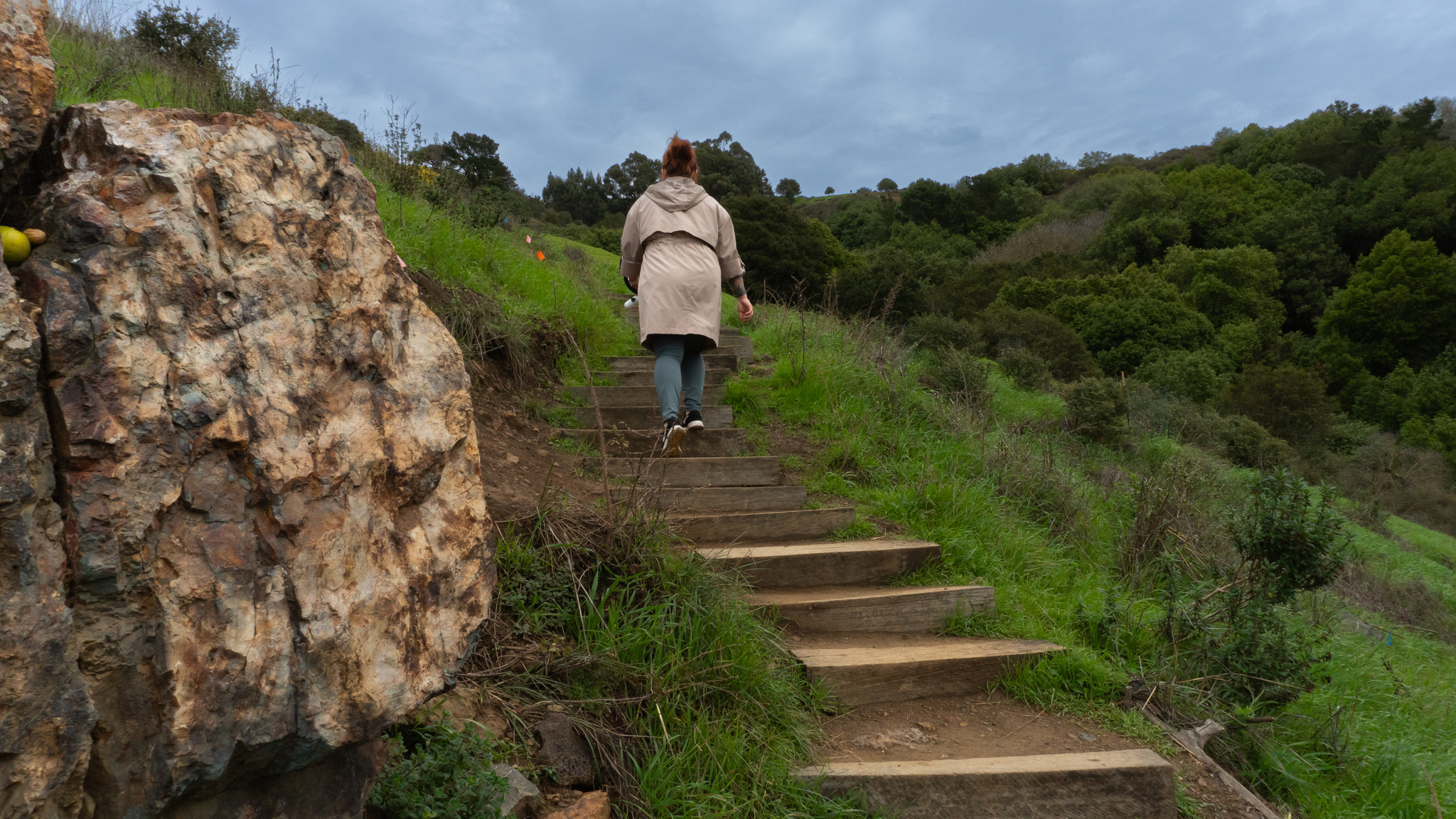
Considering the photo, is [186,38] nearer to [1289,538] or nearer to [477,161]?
[477,161]

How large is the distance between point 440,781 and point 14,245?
1.53 meters

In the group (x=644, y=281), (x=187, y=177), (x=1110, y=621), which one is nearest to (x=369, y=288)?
(x=187, y=177)

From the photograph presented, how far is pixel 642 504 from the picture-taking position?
3244 millimetres

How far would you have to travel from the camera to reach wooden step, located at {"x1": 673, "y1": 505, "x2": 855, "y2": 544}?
4376mm

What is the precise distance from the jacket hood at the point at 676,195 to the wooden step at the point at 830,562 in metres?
2.07

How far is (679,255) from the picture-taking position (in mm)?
4715

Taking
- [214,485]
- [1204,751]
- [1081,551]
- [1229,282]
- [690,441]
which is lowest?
[1204,751]

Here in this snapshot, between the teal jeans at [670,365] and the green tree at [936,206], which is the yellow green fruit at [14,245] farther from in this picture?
the green tree at [936,206]

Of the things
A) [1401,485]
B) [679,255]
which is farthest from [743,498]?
[1401,485]

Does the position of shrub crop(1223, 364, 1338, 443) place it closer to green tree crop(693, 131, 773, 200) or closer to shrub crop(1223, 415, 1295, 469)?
shrub crop(1223, 415, 1295, 469)

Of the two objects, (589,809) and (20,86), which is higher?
(20,86)

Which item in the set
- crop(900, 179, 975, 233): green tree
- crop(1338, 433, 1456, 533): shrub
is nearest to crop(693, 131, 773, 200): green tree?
crop(900, 179, 975, 233): green tree

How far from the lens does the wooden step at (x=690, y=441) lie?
5.42 meters

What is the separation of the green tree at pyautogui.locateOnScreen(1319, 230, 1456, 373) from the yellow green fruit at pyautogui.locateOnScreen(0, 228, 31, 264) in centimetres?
3398
